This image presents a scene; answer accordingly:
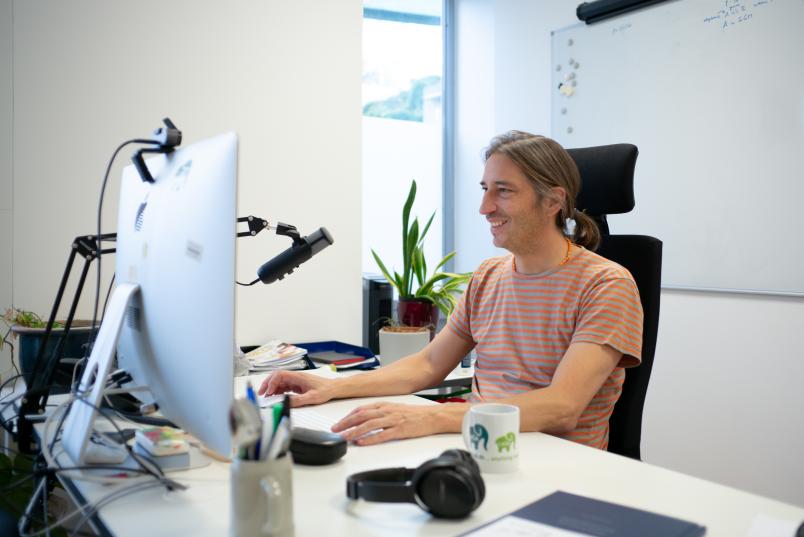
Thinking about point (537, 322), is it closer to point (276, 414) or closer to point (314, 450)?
point (314, 450)

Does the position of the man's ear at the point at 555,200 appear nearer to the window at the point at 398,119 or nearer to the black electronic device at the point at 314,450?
the black electronic device at the point at 314,450

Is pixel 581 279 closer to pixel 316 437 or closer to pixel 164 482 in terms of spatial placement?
pixel 316 437

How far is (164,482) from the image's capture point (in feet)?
3.20

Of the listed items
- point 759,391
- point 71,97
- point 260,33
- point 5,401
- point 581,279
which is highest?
point 260,33

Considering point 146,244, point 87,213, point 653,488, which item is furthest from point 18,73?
point 653,488

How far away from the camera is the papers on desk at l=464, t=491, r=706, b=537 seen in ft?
2.60

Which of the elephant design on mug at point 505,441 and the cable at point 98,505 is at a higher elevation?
the elephant design on mug at point 505,441

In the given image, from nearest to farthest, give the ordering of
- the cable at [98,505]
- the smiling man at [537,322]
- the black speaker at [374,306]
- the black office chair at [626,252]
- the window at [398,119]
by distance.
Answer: the cable at [98,505] → the smiling man at [537,322] → the black office chair at [626,252] → the black speaker at [374,306] → the window at [398,119]

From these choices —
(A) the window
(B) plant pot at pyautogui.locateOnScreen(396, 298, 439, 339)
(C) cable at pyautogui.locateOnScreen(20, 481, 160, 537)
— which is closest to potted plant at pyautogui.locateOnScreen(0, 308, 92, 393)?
(C) cable at pyautogui.locateOnScreen(20, 481, 160, 537)

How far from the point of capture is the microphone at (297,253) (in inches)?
55.7

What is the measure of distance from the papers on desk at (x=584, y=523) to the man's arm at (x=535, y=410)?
36 cm

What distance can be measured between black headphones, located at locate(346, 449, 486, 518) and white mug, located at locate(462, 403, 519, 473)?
113 millimetres

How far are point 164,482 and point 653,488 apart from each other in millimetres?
691

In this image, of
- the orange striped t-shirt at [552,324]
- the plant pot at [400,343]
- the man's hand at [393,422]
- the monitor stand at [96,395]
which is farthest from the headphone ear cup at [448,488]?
the plant pot at [400,343]
